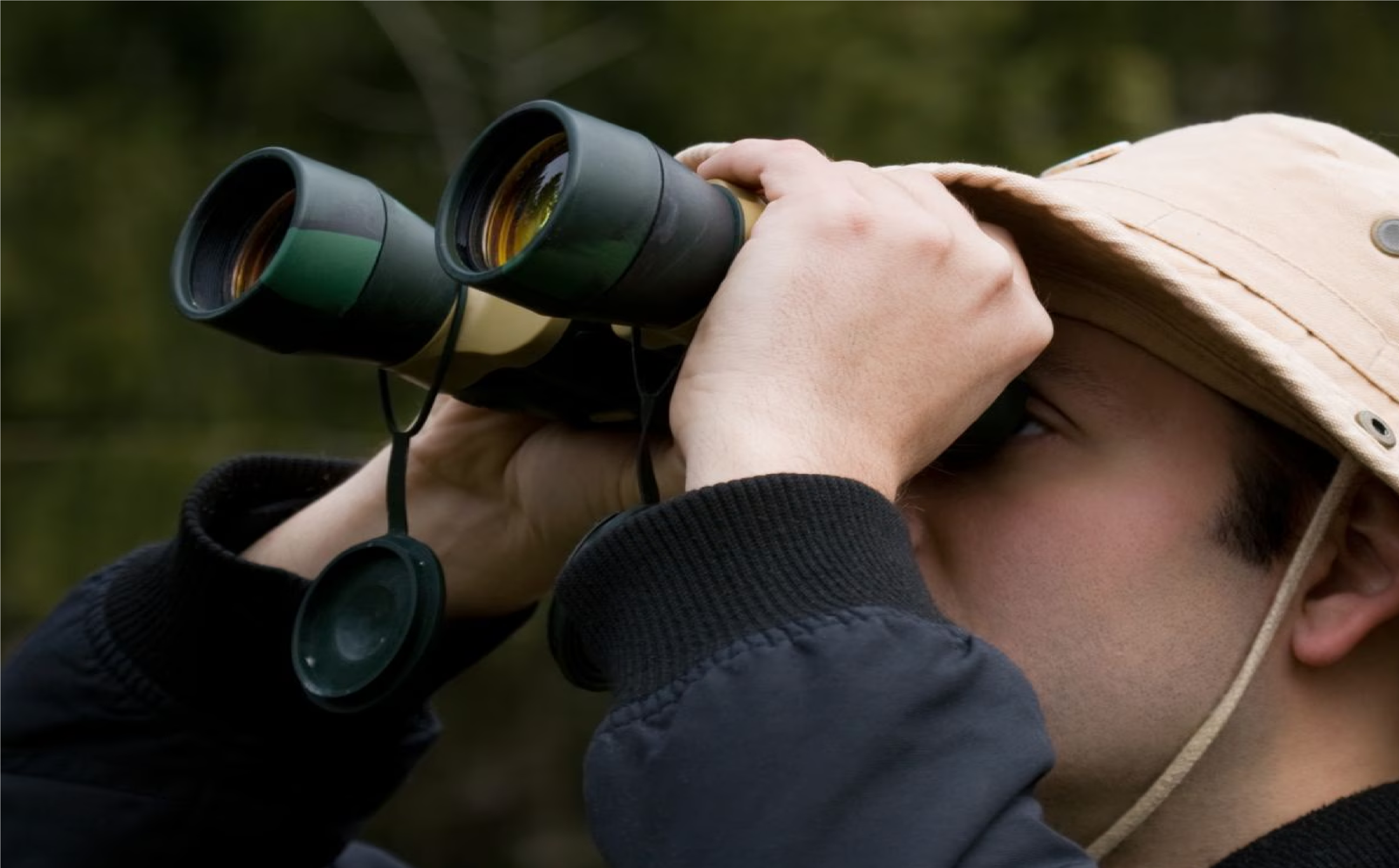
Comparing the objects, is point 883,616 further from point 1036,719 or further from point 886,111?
point 886,111

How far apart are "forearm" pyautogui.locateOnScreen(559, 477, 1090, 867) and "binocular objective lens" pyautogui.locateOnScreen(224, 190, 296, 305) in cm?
42

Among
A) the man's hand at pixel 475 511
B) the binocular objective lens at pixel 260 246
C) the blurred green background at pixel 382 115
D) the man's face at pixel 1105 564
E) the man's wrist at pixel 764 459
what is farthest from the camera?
the blurred green background at pixel 382 115

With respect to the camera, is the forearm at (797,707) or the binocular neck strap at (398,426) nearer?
the forearm at (797,707)

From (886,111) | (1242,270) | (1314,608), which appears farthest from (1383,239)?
(886,111)

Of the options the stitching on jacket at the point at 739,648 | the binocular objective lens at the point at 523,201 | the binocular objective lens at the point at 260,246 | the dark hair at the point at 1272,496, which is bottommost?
the dark hair at the point at 1272,496

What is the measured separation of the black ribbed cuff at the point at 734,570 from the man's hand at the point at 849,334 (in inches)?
1.3

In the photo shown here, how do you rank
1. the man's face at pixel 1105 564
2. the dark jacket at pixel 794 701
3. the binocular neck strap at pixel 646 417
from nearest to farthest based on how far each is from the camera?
1. the dark jacket at pixel 794 701
2. the binocular neck strap at pixel 646 417
3. the man's face at pixel 1105 564

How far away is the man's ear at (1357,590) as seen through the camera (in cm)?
146


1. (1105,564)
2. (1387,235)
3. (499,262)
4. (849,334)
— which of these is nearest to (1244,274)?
(1387,235)

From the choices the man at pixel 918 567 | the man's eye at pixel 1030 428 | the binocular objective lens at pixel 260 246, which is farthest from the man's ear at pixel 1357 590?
the binocular objective lens at pixel 260 246

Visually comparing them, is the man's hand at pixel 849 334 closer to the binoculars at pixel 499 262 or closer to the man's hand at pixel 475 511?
the binoculars at pixel 499 262

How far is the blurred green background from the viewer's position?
416 centimetres

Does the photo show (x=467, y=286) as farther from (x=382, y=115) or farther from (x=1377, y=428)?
(x=382, y=115)

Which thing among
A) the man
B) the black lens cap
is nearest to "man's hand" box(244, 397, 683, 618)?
the man
